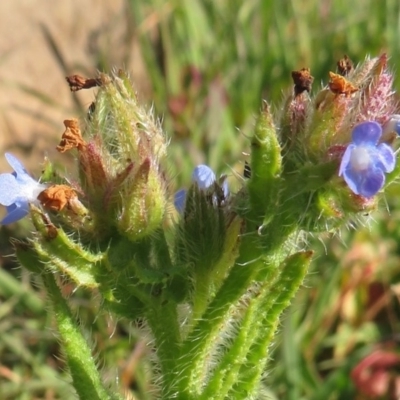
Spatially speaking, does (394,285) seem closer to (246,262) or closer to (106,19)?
(246,262)

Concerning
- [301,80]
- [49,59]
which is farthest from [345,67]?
[49,59]

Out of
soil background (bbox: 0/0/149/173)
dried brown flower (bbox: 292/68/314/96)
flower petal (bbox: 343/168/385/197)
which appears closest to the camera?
flower petal (bbox: 343/168/385/197)

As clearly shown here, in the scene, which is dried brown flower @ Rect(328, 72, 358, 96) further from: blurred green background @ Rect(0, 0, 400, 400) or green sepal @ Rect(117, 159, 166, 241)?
blurred green background @ Rect(0, 0, 400, 400)

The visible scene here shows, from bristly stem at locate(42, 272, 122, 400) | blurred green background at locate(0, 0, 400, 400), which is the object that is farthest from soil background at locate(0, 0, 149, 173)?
bristly stem at locate(42, 272, 122, 400)

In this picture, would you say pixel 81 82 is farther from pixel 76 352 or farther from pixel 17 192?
pixel 76 352

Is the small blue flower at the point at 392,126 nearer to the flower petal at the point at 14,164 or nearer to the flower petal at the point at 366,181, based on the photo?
the flower petal at the point at 366,181

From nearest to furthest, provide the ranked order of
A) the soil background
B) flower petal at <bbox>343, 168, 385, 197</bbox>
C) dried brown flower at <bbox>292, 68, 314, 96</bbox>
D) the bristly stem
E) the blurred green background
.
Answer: flower petal at <bbox>343, 168, 385, 197</bbox> → dried brown flower at <bbox>292, 68, 314, 96</bbox> → the bristly stem → the blurred green background → the soil background
